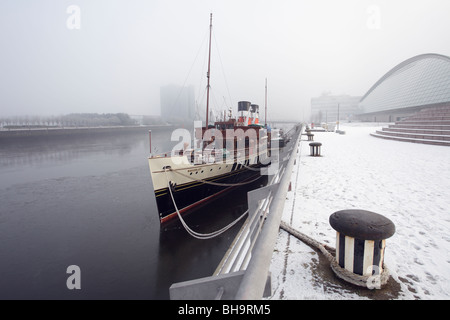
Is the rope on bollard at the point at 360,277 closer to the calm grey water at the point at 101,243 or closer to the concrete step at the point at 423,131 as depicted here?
the calm grey water at the point at 101,243

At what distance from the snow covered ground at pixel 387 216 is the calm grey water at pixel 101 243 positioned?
4.95m

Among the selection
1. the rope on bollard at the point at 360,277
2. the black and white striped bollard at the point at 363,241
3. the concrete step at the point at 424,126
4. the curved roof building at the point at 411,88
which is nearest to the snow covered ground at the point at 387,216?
the rope on bollard at the point at 360,277

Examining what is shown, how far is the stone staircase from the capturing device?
19.8 meters

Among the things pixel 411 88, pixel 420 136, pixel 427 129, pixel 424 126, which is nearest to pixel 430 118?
pixel 424 126

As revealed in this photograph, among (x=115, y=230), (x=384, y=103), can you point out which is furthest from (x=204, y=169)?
(x=384, y=103)

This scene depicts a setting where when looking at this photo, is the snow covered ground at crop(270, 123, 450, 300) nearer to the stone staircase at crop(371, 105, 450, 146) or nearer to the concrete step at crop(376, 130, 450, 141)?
the concrete step at crop(376, 130, 450, 141)

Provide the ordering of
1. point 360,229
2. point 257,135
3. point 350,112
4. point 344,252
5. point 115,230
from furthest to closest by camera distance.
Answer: point 350,112 → point 257,135 → point 115,230 → point 344,252 → point 360,229

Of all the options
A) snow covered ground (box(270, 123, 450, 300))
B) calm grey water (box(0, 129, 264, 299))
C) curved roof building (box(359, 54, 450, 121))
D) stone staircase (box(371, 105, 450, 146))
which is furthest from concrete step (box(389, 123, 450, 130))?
curved roof building (box(359, 54, 450, 121))

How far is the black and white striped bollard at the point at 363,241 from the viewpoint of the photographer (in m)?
3.09

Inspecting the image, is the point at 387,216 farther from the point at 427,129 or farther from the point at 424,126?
the point at 424,126

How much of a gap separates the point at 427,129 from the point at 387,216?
22632 millimetres
